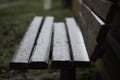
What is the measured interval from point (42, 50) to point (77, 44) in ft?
1.35

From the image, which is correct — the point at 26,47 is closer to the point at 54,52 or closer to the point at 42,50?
the point at 42,50

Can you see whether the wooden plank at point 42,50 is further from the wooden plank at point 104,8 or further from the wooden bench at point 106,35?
the wooden plank at point 104,8

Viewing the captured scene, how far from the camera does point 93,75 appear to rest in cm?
420

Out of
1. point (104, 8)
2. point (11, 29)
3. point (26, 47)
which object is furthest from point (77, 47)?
point (11, 29)

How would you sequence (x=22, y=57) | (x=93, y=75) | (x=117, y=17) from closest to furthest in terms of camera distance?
(x=22, y=57) < (x=117, y=17) < (x=93, y=75)

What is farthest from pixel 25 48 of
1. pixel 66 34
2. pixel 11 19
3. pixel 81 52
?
pixel 11 19

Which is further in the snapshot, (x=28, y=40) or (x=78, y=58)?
(x=28, y=40)

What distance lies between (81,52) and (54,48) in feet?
0.95

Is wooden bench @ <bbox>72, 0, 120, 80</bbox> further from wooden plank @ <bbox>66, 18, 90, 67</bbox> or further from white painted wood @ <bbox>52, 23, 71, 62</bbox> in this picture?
white painted wood @ <bbox>52, 23, 71, 62</bbox>

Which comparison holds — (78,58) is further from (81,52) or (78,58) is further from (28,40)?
(28,40)

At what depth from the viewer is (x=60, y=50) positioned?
3.05 meters

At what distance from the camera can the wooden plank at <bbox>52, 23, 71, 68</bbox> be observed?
8.65ft

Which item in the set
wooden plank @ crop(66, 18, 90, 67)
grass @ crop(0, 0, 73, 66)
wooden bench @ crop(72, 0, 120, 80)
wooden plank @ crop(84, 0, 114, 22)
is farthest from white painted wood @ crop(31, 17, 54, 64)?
grass @ crop(0, 0, 73, 66)

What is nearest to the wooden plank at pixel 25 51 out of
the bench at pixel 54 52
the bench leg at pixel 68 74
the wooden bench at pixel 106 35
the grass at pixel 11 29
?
the bench at pixel 54 52
